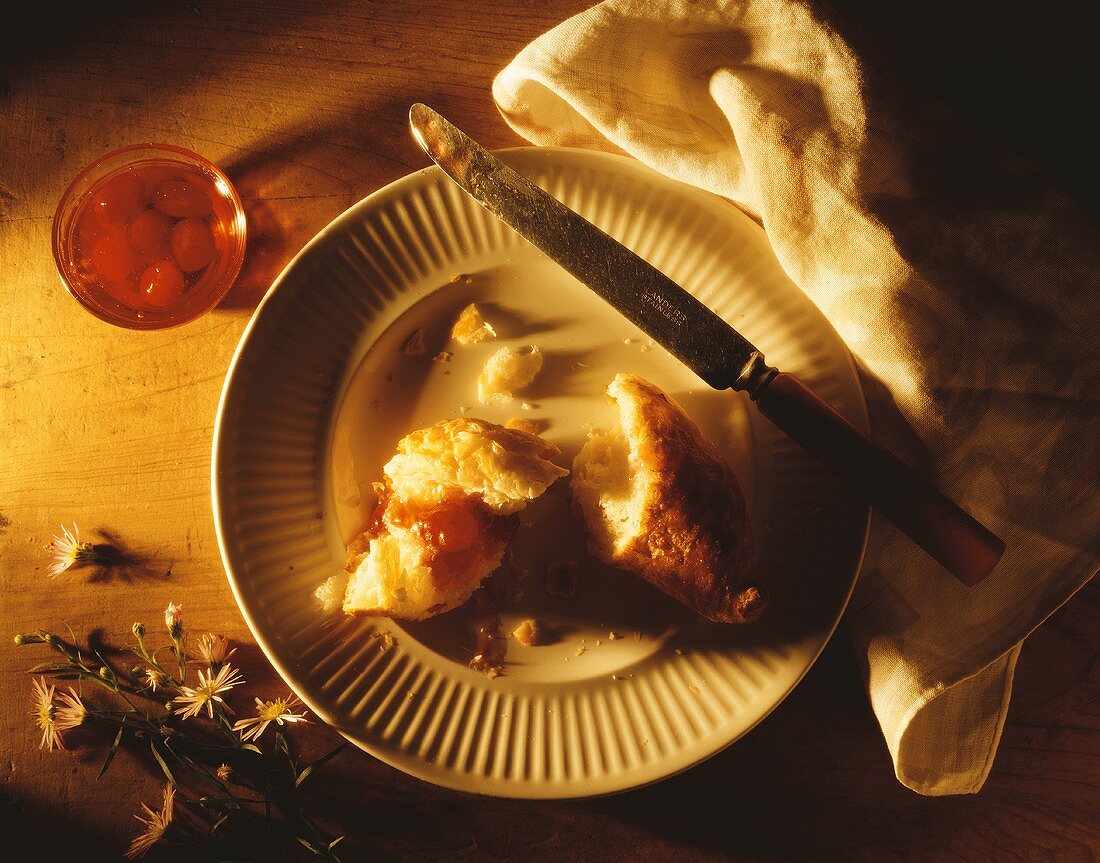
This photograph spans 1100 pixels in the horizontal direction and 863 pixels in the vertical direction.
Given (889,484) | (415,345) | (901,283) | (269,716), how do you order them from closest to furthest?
(889,484)
(901,283)
(269,716)
(415,345)

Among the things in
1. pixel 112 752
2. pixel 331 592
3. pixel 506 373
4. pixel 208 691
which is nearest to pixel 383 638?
pixel 331 592

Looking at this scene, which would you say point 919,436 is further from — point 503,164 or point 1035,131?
point 503,164

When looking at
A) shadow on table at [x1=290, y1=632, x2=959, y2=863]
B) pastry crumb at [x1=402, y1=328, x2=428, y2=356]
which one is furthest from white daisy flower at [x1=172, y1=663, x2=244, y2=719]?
pastry crumb at [x1=402, y1=328, x2=428, y2=356]

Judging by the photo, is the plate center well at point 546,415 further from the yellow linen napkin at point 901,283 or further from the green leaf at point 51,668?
the green leaf at point 51,668

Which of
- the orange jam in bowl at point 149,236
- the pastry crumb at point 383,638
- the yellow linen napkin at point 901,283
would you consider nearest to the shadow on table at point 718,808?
the yellow linen napkin at point 901,283

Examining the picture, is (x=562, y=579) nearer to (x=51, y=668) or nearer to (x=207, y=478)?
(x=207, y=478)

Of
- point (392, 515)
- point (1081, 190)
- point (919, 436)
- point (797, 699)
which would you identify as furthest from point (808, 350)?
point (392, 515)
